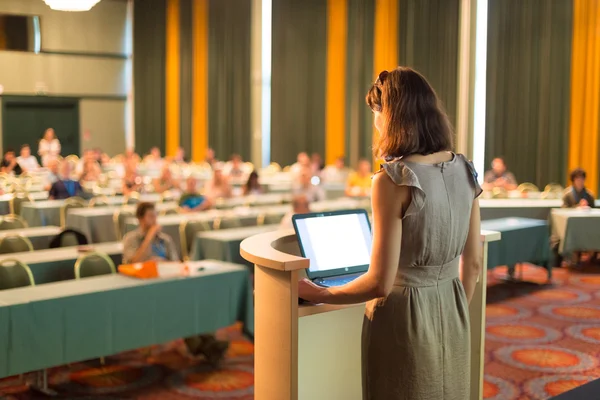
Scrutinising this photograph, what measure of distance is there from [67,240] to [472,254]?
16.0 ft

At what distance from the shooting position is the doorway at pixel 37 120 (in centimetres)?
1970

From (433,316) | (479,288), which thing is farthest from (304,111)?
(433,316)

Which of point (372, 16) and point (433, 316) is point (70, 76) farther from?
point (433, 316)

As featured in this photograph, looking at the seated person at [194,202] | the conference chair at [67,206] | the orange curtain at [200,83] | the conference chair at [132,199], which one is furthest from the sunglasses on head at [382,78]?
the orange curtain at [200,83]

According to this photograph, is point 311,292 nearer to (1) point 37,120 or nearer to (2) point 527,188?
(2) point 527,188

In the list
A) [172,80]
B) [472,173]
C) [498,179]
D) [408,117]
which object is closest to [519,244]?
[498,179]

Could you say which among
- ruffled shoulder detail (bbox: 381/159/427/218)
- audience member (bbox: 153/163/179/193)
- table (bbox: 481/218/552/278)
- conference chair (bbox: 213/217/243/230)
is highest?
ruffled shoulder detail (bbox: 381/159/427/218)

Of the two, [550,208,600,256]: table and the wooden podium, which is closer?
the wooden podium

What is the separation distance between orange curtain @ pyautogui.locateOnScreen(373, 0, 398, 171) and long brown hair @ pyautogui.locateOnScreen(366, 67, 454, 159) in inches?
504

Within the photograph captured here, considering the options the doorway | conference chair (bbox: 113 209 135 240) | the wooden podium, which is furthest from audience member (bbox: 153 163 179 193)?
the wooden podium

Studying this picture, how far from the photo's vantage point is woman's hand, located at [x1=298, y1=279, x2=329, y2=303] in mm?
2174

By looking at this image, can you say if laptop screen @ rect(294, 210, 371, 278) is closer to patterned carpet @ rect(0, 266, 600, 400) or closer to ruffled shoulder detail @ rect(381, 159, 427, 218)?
ruffled shoulder detail @ rect(381, 159, 427, 218)

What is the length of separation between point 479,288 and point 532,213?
6382mm

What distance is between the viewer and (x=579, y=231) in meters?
8.30
